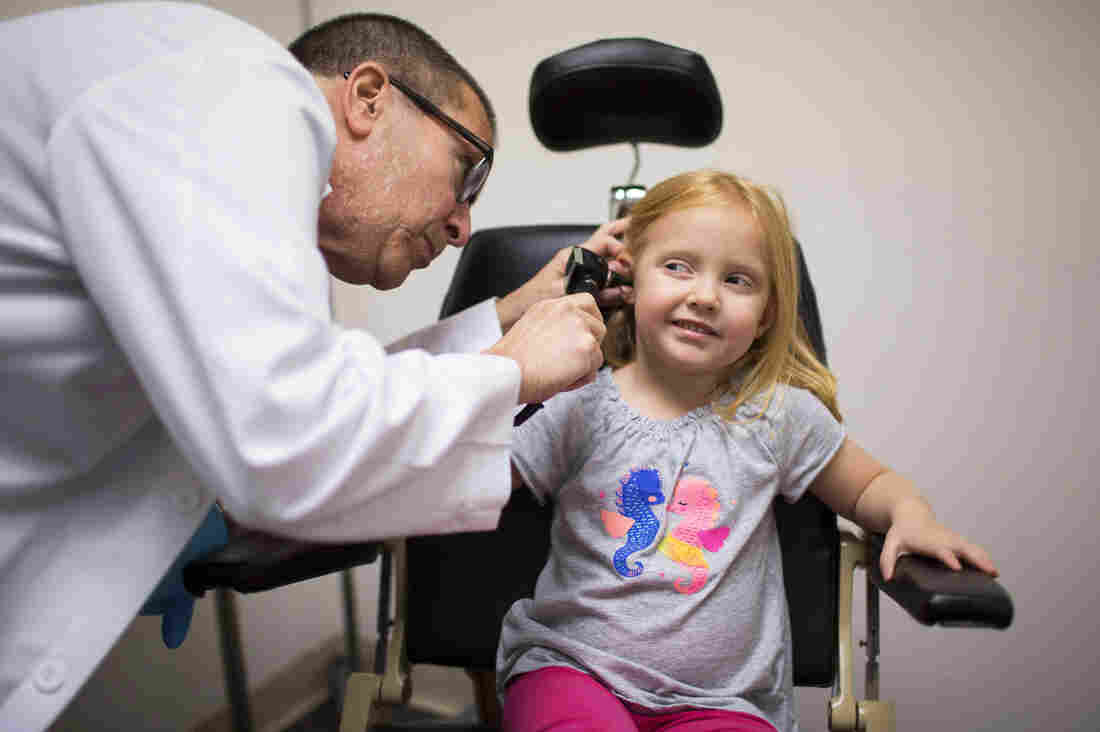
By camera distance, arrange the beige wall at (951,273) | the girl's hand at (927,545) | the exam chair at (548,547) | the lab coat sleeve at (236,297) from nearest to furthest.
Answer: the lab coat sleeve at (236,297) → the girl's hand at (927,545) → the exam chair at (548,547) → the beige wall at (951,273)

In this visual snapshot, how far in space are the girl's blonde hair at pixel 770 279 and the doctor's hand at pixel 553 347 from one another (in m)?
0.30

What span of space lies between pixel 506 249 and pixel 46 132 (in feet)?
2.47

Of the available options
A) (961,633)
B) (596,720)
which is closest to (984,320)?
(961,633)

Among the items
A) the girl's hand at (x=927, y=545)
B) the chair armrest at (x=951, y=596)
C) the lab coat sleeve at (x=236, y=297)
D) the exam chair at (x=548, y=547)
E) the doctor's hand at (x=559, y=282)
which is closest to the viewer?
the lab coat sleeve at (x=236, y=297)

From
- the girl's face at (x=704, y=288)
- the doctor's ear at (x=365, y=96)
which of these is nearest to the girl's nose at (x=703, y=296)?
the girl's face at (x=704, y=288)

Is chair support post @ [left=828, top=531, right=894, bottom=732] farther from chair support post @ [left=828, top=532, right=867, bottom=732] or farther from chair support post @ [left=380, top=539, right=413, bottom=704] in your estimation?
chair support post @ [left=380, top=539, right=413, bottom=704]

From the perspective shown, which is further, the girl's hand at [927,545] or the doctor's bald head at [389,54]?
the doctor's bald head at [389,54]

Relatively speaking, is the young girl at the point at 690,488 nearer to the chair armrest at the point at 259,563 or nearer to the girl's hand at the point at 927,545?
the girl's hand at the point at 927,545

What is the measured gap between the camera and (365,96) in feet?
2.87

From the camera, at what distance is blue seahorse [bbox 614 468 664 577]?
94 cm

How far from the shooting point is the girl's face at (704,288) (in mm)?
971

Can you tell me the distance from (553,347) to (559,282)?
1.22 ft

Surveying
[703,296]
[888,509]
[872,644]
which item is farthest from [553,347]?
[872,644]

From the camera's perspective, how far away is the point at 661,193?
1.09 m
